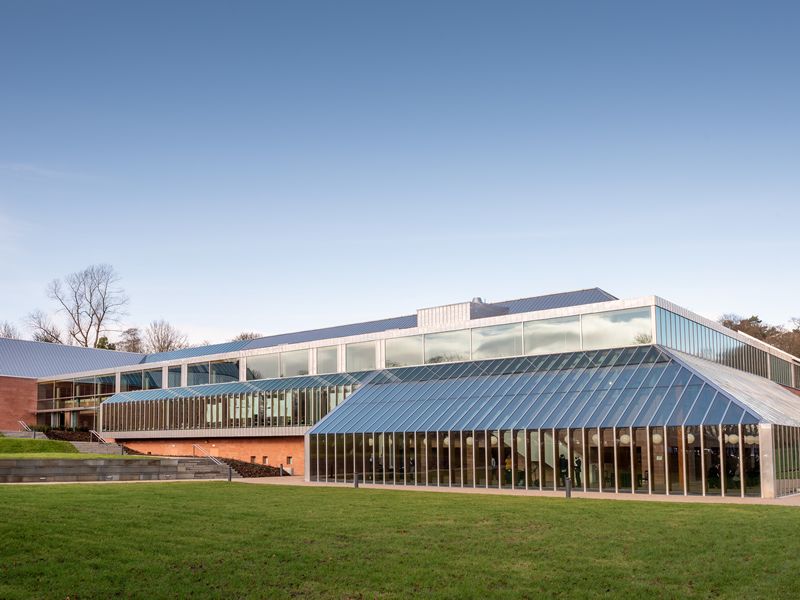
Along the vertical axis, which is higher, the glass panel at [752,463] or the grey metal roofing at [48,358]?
the grey metal roofing at [48,358]

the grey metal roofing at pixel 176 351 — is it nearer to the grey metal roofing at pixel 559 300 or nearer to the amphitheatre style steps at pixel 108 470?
the grey metal roofing at pixel 559 300

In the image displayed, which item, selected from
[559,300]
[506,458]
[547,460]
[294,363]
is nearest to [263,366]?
[294,363]

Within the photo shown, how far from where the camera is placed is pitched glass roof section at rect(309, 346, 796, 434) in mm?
32156

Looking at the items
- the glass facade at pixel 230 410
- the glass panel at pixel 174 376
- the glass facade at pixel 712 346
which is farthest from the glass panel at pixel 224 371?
the glass facade at pixel 712 346

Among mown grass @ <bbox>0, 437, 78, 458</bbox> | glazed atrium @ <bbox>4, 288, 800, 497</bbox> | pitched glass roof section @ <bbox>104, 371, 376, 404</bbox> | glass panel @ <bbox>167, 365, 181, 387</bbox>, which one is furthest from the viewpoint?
glass panel @ <bbox>167, 365, 181, 387</bbox>

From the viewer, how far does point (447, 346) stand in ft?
152

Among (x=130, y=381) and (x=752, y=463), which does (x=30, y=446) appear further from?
(x=752, y=463)

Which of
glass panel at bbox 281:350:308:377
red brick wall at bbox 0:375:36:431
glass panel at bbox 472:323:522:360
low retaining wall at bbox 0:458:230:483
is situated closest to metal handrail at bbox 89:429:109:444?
red brick wall at bbox 0:375:36:431

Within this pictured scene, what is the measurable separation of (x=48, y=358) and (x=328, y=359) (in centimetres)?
4053

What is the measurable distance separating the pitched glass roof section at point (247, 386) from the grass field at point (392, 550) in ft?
85.7

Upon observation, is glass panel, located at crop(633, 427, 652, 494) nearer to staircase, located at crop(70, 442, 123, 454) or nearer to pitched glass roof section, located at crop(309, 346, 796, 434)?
pitched glass roof section, located at crop(309, 346, 796, 434)

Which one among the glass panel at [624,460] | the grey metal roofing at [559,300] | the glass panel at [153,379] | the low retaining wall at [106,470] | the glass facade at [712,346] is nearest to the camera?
the glass panel at [624,460]

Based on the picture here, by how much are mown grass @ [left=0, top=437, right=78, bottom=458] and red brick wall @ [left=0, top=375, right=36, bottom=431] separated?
23.8 m

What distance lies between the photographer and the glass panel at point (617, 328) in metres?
38.1
